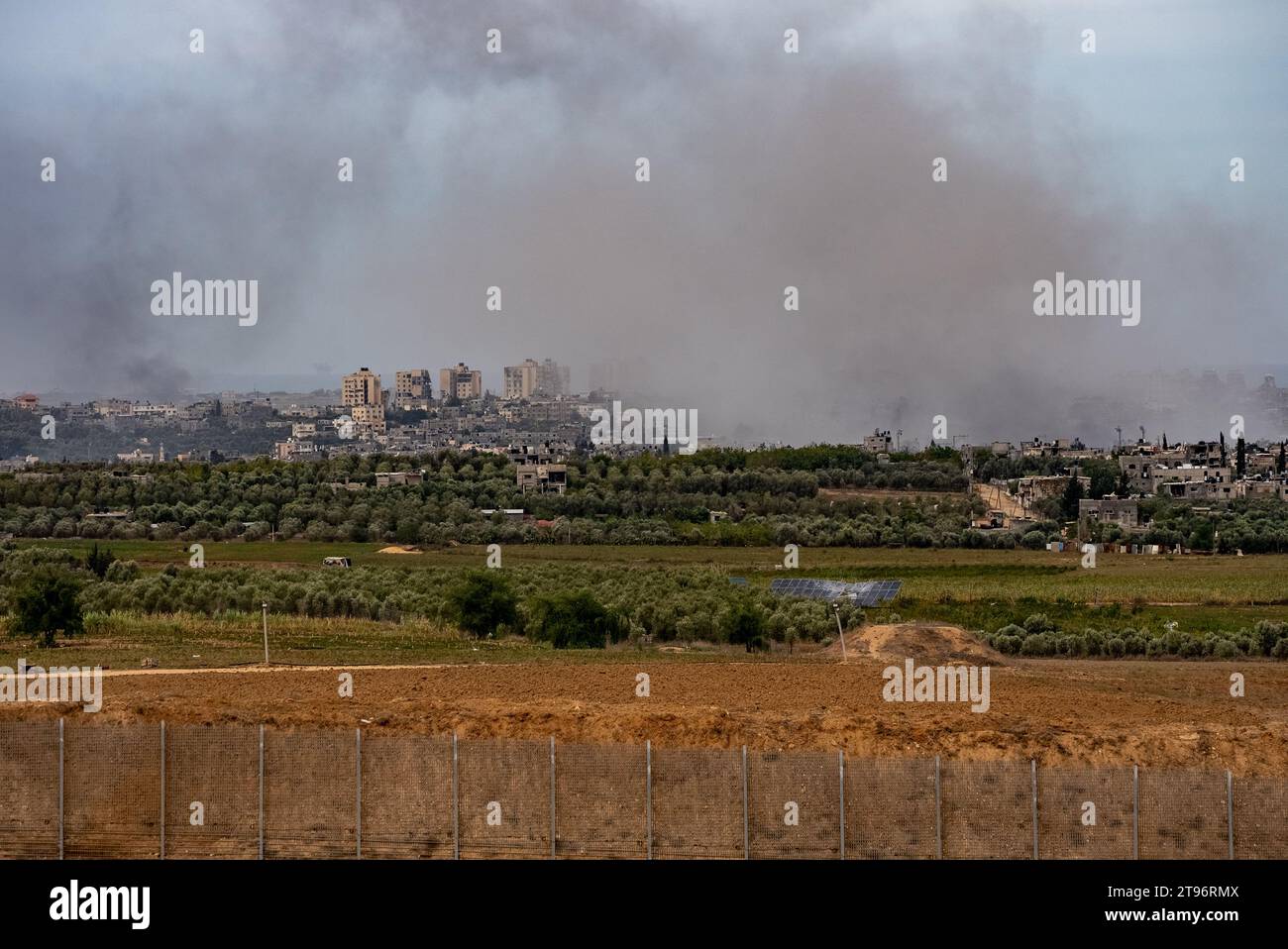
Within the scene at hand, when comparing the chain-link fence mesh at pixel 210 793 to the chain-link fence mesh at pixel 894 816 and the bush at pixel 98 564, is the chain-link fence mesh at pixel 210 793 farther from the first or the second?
the bush at pixel 98 564

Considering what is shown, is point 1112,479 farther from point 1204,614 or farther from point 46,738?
point 46,738

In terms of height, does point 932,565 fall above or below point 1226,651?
above

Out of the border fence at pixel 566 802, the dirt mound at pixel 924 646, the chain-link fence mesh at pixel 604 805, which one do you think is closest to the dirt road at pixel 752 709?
the dirt mound at pixel 924 646

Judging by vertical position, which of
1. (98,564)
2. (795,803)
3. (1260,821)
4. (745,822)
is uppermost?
(98,564)

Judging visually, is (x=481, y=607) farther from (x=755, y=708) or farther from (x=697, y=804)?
(x=697, y=804)

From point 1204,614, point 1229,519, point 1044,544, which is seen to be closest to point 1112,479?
point 1229,519

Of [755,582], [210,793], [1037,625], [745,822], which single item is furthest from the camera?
[755,582]

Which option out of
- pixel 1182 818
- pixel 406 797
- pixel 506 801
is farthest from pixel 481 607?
pixel 1182 818

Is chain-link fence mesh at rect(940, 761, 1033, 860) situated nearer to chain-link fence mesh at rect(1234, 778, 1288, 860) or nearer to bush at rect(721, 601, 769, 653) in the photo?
chain-link fence mesh at rect(1234, 778, 1288, 860)
